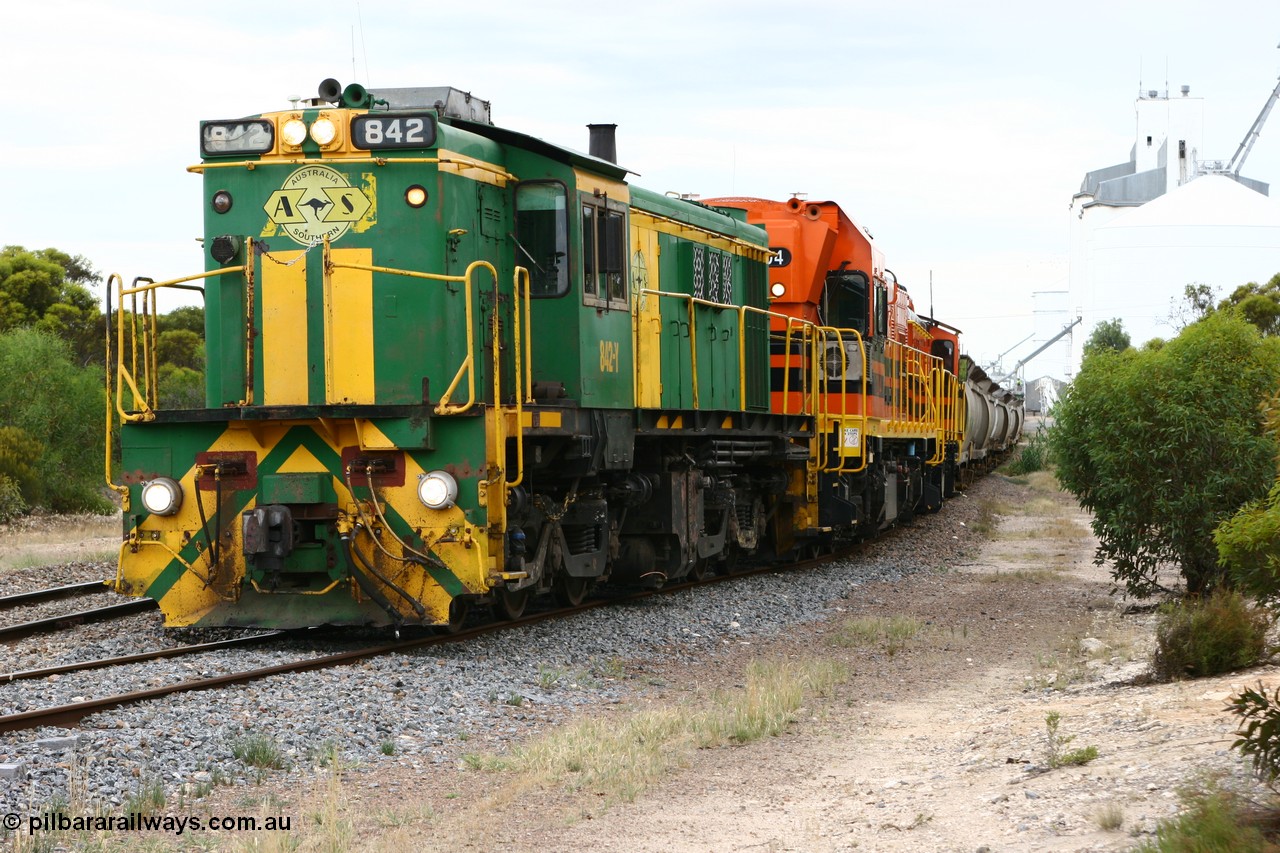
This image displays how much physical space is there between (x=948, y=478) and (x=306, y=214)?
19.8 metres

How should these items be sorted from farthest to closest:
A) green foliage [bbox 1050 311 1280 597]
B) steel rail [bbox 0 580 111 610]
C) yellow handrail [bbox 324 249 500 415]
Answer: steel rail [bbox 0 580 111 610] < green foliage [bbox 1050 311 1280 597] < yellow handrail [bbox 324 249 500 415]

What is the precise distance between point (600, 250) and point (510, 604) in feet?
9.55

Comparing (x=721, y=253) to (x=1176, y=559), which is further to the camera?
(x=721, y=253)

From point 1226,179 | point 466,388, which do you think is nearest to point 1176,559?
point 466,388

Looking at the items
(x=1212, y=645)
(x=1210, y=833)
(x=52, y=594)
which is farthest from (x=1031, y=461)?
(x=1210, y=833)

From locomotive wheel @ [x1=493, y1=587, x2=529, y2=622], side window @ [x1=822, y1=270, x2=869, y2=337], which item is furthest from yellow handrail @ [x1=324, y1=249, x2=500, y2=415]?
side window @ [x1=822, y1=270, x2=869, y2=337]

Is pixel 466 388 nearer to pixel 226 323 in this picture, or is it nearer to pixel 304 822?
pixel 226 323

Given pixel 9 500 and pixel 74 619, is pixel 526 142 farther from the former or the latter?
pixel 9 500

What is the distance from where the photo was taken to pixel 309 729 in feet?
24.2

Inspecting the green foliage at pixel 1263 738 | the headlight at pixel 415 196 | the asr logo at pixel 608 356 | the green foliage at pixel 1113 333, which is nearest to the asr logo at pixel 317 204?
the headlight at pixel 415 196

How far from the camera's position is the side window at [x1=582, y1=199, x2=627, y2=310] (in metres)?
10.9

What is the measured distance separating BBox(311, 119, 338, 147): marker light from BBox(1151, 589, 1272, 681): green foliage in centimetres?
667

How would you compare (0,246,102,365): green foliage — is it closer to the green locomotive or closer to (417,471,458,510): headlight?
the green locomotive

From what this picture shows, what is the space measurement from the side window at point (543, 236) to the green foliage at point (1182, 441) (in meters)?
5.33
